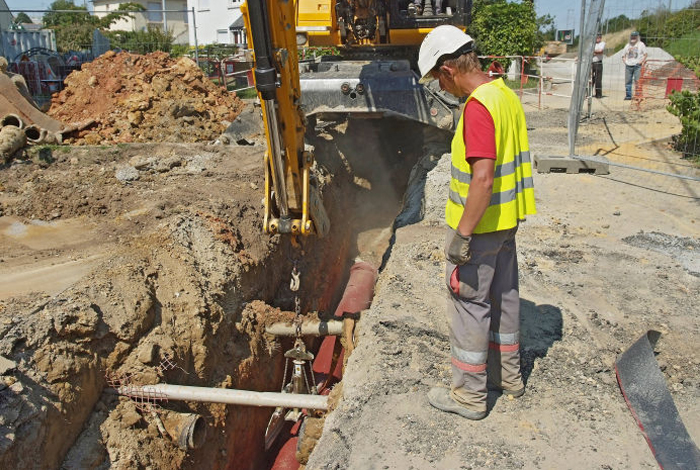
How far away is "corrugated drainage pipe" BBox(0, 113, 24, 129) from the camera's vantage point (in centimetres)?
917

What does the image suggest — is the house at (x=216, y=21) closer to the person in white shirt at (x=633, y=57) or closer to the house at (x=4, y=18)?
the house at (x=4, y=18)

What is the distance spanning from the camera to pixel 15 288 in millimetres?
4793

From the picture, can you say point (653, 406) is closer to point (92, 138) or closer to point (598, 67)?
point (92, 138)

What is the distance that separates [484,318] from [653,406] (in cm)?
121

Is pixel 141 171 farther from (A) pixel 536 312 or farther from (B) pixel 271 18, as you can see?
Result: (A) pixel 536 312

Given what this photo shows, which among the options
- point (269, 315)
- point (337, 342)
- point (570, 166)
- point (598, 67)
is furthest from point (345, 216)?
point (598, 67)

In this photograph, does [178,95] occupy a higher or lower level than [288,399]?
higher

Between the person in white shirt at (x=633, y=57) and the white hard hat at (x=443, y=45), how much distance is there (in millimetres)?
9448

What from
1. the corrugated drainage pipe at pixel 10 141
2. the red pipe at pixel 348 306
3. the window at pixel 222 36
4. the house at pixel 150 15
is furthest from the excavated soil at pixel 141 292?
the house at pixel 150 15

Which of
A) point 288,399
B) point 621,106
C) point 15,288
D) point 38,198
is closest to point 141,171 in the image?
point 38,198

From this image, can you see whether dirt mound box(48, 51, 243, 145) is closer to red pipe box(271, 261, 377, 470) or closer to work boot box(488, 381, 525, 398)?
red pipe box(271, 261, 377, 470)

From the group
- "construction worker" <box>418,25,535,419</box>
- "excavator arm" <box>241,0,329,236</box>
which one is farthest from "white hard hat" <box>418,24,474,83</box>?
"excavator arm" <box>241,0,329,236</box>

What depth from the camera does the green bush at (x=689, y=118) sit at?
877cm

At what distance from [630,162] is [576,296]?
533cm
